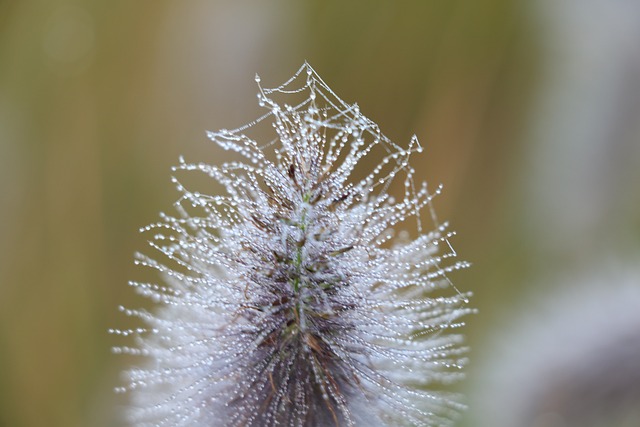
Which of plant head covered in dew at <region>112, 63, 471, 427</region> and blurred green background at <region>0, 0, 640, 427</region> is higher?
blurred green background at <region>0, 0, 640, 427</region>

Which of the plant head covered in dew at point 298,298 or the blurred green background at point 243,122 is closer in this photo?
the plant head covered in dew at point 298,298

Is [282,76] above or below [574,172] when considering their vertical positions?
above

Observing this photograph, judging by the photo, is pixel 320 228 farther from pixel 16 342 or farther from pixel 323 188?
pixel 16 342

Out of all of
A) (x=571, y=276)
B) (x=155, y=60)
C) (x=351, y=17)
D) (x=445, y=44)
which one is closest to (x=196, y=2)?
(x=155, y=60)

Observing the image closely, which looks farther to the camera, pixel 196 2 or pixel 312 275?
pixel 196 2

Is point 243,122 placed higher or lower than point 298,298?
higher

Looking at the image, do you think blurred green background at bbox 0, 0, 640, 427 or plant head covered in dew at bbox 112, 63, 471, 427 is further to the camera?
blurred green background at bbox 0, 0, 640, 427

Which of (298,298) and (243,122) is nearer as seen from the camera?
(298,298)

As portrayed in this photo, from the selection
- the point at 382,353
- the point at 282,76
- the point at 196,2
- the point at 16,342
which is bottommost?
the point at 382,353
